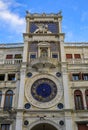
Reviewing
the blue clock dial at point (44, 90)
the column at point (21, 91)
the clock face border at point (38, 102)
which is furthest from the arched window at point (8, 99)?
the blue clock dial at point (44, 90)

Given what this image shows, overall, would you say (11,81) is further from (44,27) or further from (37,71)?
(44,27)

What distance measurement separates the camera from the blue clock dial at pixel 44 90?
27.3m

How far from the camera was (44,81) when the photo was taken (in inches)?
1134

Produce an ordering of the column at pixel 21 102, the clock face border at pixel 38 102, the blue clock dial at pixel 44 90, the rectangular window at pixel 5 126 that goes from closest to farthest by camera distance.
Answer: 1. the column at pixel 21 102
2. the rectangular window at pixel 5 126
3. the clock face border at pixel 38 102
4. the blue clock dial at pixel 44 90

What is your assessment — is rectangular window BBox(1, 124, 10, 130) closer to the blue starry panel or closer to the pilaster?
the pilaster

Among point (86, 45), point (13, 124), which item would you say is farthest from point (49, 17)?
point (13, 124)

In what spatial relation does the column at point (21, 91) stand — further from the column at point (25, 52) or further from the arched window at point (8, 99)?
the column at point (25, 52)

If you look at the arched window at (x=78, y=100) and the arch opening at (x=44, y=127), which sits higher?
the arched window at (x=78, y=100)

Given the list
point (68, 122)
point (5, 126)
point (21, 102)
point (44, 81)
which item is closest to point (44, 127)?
point (68, 122)

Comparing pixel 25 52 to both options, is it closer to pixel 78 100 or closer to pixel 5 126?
pixel 78 100

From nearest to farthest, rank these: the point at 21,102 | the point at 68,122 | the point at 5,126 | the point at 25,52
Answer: the point at 68,122, the point at 5,126, the point at 21,102, the point at 25,52

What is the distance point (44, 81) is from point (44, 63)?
2.63 m

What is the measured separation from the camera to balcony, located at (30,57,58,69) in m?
29.6

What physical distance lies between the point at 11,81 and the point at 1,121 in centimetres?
583
